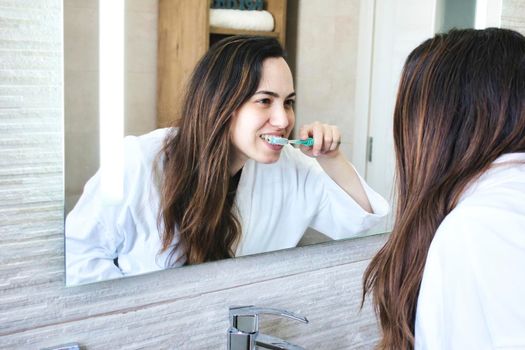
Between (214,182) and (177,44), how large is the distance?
0.21 m

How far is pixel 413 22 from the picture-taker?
3.87 feet

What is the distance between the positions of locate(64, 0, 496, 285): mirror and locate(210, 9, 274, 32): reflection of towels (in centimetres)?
4

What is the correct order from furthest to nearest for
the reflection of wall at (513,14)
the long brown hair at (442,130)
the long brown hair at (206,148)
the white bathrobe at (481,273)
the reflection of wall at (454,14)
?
the reflection of wall at (513,14)
the reflection of wall at (454,14)
the long brown hair at (206,148)
the long brown hair at (442,130)
the white bathrobe at (481,273)

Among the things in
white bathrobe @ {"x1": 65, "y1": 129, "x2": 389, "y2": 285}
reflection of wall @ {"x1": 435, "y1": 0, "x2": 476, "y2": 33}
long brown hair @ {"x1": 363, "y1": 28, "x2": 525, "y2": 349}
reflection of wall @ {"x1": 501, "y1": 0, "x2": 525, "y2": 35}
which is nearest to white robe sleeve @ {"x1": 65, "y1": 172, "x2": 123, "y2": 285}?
white bathrobe @ {"x1": 65, "y1": 129, "x2": 389, "y2": 285}

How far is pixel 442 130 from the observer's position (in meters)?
0.80

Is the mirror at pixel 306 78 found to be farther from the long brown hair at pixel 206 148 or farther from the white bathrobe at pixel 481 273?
the white bathrobe at pixel 481 273

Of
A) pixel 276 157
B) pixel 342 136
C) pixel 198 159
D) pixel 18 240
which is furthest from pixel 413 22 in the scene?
pixel 18 240

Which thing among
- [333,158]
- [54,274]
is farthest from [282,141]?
[54,274]

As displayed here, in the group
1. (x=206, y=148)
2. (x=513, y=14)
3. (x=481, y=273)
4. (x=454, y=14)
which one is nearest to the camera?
(x=481, y=273)

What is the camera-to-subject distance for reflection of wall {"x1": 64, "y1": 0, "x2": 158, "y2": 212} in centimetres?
78

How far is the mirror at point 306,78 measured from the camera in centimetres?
79

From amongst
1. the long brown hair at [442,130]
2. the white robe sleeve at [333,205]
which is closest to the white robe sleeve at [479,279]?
the long brown hair at [442,130]

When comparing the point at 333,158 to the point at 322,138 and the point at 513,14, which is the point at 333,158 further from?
the point at 513,14

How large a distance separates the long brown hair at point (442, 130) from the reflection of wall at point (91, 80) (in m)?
0.35
